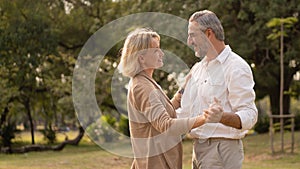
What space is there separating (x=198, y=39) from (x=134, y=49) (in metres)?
0.35

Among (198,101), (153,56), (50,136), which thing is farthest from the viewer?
(50,136)

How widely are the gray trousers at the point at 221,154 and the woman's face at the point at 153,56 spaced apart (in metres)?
0.50

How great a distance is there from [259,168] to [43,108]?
1726cm

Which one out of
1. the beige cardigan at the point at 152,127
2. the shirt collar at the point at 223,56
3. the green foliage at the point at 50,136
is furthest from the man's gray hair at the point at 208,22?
the green foliage at the point at 50,136

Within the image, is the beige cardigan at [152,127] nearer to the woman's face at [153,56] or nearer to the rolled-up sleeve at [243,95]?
the woman's face at [153,56]

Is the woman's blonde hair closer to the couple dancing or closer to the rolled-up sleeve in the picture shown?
the couple dancing

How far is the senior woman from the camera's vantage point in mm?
3023

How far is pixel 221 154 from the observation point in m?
3.12

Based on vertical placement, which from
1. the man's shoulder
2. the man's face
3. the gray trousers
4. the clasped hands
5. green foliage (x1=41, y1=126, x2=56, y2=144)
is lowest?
green foliage (x1=41, y1=126, x2=56, y2=144)

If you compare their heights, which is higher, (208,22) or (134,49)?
(208,22)

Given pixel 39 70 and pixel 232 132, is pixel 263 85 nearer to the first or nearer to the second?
pixel 39 70

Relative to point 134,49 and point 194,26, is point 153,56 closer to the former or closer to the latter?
point 134,49

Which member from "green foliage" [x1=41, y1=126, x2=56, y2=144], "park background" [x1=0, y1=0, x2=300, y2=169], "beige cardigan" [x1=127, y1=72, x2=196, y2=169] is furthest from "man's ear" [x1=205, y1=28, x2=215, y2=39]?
"green foliage" [x1=41, y1=126, x2=56, y2=144]

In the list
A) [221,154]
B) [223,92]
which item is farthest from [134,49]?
[221,154]
